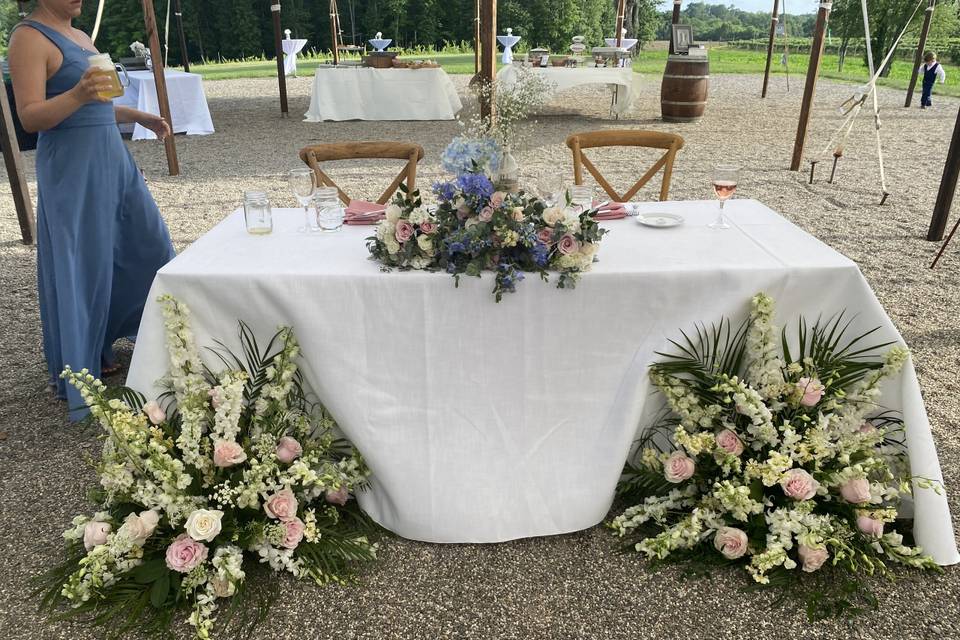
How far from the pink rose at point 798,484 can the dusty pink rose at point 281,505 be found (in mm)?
1258

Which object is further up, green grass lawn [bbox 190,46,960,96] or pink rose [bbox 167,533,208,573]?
green grass lawn [bbox 190,46,960,96]

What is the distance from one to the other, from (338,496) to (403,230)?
0.80 meters

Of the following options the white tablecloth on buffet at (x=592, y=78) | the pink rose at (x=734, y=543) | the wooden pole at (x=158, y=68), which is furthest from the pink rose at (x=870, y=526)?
the white tablecloth on buffet at (x=592, y=78)

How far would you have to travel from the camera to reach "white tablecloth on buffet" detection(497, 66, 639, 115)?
884cm

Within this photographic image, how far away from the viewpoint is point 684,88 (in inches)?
358

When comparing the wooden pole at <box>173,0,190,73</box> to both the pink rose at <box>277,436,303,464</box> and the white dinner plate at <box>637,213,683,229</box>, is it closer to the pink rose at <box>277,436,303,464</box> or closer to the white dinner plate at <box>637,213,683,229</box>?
the white dinner plate at <box>637,213,683,229</box>

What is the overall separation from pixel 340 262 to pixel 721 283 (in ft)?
3.36

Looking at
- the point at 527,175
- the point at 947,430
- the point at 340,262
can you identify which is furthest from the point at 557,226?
the point at 527,175

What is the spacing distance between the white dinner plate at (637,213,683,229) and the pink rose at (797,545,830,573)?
1007 millimetres

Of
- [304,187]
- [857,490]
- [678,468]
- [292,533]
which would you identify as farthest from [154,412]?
[857,490]

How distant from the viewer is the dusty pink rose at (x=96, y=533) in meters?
1.82

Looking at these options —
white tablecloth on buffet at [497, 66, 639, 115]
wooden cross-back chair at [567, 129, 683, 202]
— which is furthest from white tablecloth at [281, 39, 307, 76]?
wooden cross-back chair at [567, 129, 683, 202]

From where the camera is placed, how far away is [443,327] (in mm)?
1905

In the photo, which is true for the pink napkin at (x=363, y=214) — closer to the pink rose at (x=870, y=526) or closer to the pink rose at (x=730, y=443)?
the pink rose at (x=730, y=443)
